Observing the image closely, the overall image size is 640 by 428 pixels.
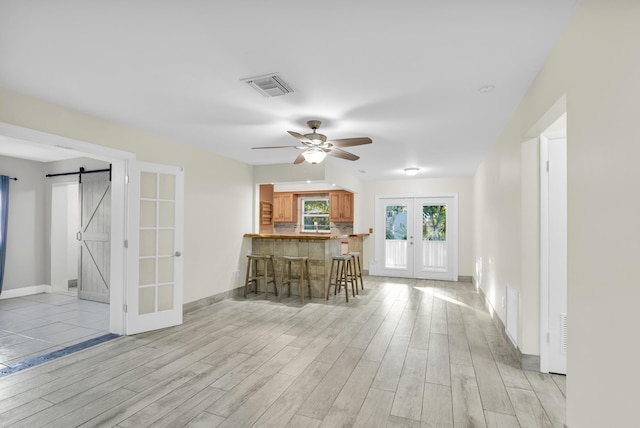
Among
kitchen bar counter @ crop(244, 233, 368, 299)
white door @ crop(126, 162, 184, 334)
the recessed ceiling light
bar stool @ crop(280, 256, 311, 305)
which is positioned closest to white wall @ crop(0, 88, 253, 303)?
white door @ crop(126, 162, 184, 334)

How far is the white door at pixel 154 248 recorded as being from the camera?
12.4 feet

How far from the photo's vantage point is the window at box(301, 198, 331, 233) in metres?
8.85

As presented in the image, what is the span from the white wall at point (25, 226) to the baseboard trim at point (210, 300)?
3.44m

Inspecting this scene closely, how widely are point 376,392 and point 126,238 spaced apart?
10.6ft

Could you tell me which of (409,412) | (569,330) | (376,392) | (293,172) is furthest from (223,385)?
(293,172)

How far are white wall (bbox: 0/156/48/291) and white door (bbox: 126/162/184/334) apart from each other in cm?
357

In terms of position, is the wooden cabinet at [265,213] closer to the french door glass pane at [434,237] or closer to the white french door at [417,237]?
the white french door at [417,237]

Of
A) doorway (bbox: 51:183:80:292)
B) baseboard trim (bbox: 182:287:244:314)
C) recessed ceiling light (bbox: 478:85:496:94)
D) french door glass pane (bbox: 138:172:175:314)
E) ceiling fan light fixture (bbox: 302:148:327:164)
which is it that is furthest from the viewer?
doorway (bbox: 51:183:80:292)

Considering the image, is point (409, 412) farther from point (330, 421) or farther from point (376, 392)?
point (330, 421)

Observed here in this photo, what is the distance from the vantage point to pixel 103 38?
199cm

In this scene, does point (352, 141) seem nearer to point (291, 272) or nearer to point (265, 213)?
point (291, 272)

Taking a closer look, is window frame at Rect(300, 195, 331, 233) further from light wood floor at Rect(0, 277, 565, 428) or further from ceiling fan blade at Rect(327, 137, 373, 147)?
ceiling fan blade at Rect(327, 137, 373, 147)

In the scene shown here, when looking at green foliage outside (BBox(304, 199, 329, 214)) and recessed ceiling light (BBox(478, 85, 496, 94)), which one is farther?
green foliage outside (BBox(304, 199, 329, 214))

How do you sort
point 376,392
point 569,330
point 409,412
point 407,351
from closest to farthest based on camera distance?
point 569,330 → point 409,412 → point 376,392 → point 407,351
